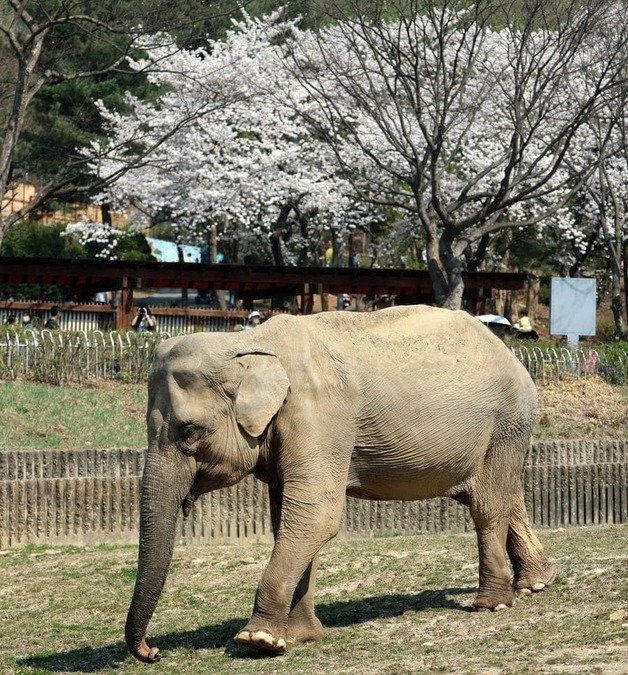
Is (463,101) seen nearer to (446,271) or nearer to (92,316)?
(92,316)

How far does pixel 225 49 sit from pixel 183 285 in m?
14.5

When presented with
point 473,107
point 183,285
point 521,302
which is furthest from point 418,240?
point 473,107

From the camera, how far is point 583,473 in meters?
16.4

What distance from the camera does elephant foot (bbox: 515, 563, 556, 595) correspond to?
35.6 ft

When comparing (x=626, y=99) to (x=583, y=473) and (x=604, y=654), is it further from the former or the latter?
(x=604, y=654)

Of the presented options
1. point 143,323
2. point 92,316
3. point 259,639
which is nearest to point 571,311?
point 143,323

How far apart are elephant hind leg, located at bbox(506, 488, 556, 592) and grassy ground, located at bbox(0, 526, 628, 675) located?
15 cm

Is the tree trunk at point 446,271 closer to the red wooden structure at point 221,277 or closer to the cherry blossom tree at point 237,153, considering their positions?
the red wooden structure at point 221,277

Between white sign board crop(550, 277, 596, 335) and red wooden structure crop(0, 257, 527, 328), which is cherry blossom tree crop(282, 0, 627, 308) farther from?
white sign board crop(550, 277, 596, 335)

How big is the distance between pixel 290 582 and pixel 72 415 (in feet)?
51.0

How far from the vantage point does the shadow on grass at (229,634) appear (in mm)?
9469

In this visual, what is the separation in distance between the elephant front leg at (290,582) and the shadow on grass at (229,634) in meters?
0.27

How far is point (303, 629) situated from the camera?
959 cm

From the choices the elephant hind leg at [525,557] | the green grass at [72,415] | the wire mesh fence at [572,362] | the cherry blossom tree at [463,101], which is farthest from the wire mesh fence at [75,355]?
the elephant hind leg at [525,557]
